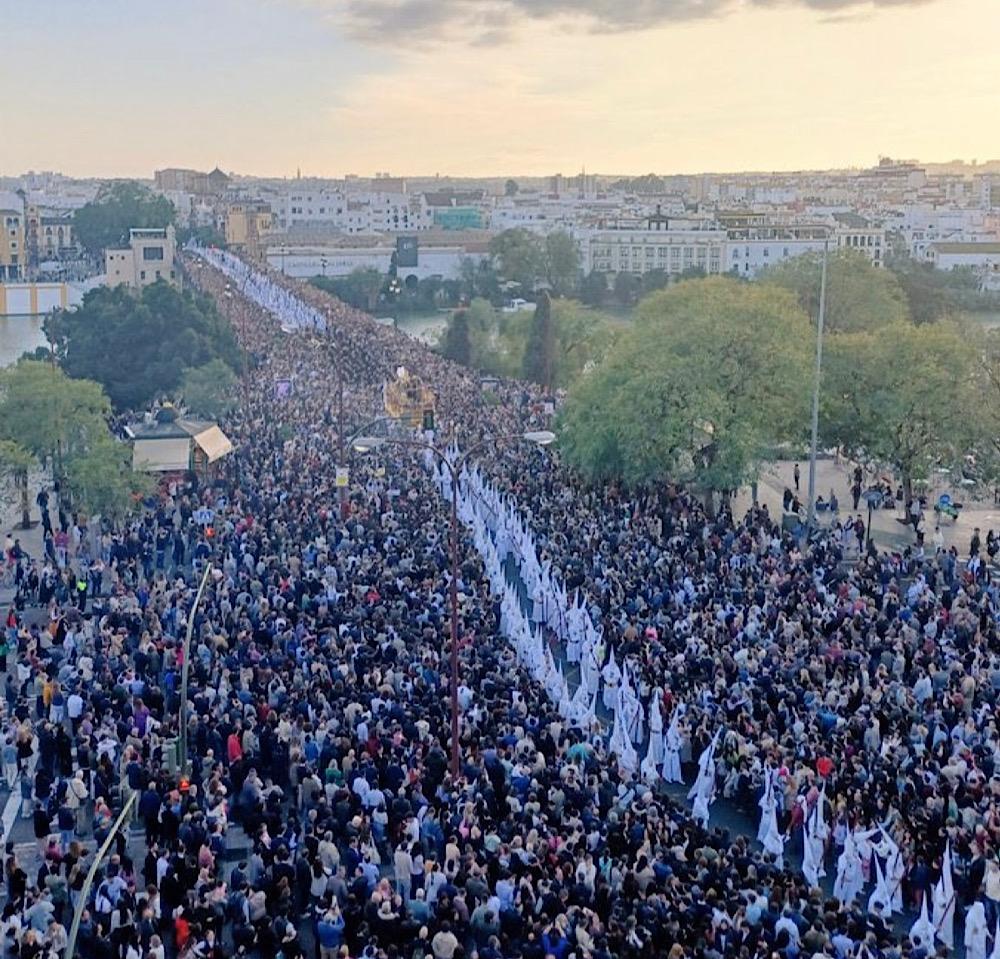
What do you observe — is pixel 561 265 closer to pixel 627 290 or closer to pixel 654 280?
pixel 627 290

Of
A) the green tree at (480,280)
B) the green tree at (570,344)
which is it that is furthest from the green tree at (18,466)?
the green tree at (480,280)

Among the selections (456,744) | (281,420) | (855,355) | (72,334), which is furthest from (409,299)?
(456,744)

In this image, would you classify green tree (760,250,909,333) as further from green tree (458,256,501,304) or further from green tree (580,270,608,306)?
green tree (580,270,608,306)

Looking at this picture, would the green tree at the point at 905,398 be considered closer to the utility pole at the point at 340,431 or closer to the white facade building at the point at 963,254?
the utility pole at the point at 340,431

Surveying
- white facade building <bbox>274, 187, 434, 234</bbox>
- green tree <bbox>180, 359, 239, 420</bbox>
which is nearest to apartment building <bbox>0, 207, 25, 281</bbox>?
white facade building <bbox>274, 187, 434, 234</bbox>

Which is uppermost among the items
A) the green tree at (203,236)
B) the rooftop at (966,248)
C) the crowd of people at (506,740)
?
the green tree at (203,236)

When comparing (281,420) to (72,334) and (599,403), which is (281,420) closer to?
(599,403)

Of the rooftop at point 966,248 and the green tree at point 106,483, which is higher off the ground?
the rooftop at point 966,248
